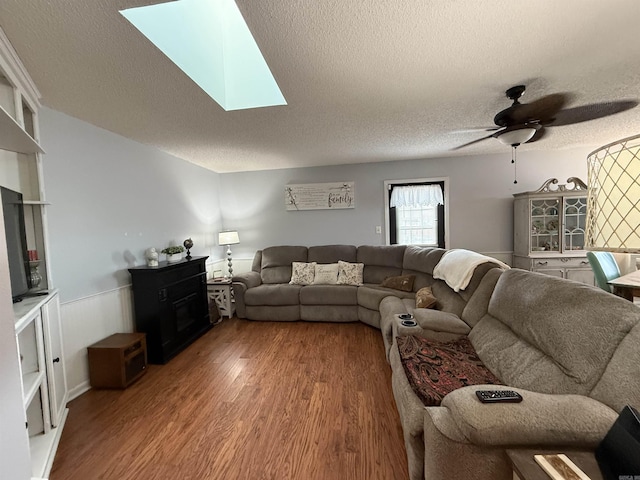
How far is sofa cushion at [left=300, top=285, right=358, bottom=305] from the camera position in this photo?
3730 mm

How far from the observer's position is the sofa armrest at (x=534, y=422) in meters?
0.93

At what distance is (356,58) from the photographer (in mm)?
1650

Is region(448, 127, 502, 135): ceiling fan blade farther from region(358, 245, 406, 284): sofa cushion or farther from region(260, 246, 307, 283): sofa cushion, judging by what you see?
region(260, 246, 307, 283): sofa cushion

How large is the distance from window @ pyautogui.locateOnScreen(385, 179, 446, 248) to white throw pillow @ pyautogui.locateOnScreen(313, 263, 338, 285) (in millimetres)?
1193

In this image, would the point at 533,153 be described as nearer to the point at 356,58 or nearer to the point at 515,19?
the point at 515,19

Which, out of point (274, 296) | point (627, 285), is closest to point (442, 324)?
point (627, 285)

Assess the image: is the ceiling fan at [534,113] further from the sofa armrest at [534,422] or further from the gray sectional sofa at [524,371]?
the sofa armrest at [534,422]

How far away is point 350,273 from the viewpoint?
13.4 ft

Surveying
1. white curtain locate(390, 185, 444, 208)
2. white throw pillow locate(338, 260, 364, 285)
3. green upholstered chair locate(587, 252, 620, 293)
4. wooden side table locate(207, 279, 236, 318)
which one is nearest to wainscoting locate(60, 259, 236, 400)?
wooden side table locate(207, 279, 236, 318)

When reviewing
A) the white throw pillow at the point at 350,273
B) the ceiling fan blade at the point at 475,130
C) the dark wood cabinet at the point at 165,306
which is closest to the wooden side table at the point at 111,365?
the dark wood cabinet at the point at 165,306

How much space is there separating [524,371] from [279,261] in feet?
11.8

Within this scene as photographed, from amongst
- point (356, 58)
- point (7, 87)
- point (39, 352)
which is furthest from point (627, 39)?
point (39, 352)

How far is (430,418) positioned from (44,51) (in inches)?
107

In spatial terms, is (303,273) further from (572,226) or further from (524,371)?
(572,226)
